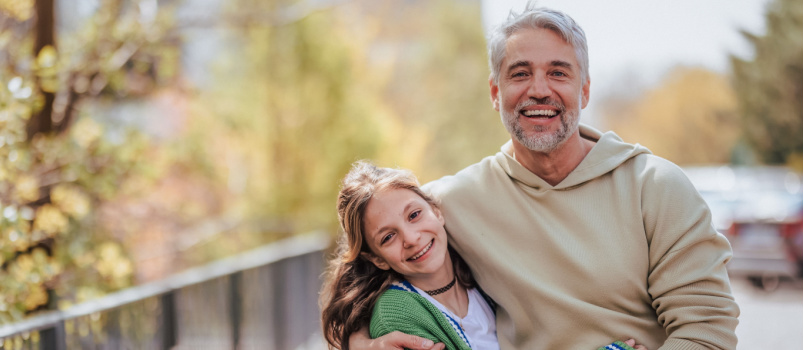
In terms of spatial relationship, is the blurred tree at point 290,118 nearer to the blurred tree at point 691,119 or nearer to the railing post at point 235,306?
the railing post at point 235,306

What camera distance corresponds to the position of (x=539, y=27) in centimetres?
257

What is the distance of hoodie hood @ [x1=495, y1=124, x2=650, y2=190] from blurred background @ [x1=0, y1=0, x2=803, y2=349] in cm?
36

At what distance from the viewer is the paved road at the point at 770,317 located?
801 centimetres

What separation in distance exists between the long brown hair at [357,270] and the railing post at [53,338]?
4.26 ft

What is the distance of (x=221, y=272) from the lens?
539 centimetres

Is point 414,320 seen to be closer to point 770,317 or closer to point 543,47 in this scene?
point 543,47

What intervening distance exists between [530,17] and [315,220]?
25.5 feet

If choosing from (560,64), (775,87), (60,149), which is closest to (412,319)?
(560,64)

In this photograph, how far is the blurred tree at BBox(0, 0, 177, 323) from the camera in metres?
3.68

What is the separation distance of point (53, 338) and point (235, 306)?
2.22 meters

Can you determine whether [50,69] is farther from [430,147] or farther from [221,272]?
[430,147]

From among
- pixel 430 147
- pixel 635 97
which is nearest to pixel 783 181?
pixel 430 147

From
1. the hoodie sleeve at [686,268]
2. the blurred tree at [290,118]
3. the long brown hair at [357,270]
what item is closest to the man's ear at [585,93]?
the hoodie sleeve at [686,268]

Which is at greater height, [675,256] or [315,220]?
[675,256]
